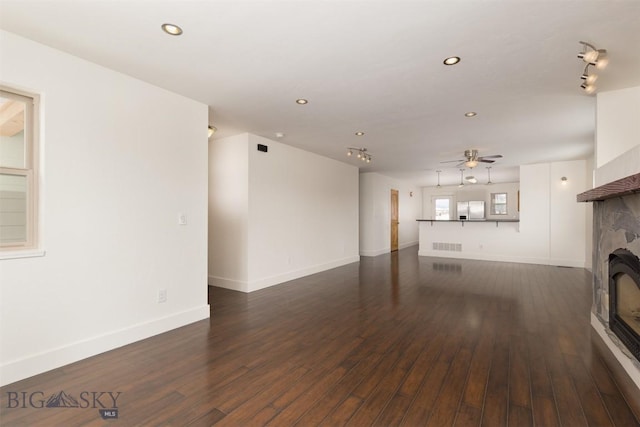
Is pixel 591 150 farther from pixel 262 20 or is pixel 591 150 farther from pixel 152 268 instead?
pixel 152 268

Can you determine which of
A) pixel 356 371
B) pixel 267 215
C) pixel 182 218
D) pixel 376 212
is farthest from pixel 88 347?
pixel 376 212

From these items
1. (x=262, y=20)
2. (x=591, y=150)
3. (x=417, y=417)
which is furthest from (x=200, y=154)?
(x=591, y=150)

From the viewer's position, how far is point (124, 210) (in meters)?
3.07

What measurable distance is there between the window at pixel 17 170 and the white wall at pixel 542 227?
9259mm

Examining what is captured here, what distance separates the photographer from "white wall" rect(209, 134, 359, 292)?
516 centimetres

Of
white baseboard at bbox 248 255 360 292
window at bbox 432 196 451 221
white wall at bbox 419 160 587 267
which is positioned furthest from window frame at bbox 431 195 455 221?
white baseboard at bbox 248 255 360 292

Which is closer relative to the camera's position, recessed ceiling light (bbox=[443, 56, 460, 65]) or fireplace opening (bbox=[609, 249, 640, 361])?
fireplace opening (bbox=[609, 249, 640, 361])

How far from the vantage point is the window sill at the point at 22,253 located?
2.33 metres

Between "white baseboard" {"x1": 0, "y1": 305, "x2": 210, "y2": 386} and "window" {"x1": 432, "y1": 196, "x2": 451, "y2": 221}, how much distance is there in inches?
483

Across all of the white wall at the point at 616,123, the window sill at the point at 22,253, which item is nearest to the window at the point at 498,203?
the white wall at the point at 616,123

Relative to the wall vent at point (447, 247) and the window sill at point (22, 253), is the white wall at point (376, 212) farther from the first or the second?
the window sill at point (22, 253)

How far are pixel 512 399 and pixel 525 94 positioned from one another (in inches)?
120

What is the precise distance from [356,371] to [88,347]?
2.39m

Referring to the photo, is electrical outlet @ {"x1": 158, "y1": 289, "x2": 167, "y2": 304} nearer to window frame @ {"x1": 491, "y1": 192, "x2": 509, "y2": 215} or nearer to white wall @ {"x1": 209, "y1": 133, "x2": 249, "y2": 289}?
white wall @ {"x1": 209, "y1": 133, "x2": 249, "y2": 289}
